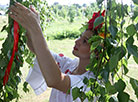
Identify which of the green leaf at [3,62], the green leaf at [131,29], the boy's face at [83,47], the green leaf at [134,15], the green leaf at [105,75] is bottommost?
the boy's face at [83,47]

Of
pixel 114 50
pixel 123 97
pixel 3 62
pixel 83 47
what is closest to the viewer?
pixel 123 97

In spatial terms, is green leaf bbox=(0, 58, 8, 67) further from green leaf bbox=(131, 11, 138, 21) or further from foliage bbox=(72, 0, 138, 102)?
green leaf bbox=(131, 11, 138, 21)

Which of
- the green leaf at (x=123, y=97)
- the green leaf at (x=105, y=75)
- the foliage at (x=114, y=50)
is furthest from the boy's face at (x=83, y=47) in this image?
the green leaf at (x=123, y=97)

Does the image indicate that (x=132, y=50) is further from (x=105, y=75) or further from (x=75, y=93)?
(x=75, y=93)

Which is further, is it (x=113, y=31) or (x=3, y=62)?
(x=3, y=62)

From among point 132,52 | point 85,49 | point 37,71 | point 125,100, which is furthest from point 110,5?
point 37,71

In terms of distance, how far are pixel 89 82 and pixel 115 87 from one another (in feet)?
0.73

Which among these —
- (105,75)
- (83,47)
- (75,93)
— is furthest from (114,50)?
(83,47)

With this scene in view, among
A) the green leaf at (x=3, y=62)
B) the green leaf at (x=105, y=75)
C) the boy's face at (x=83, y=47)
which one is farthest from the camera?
the boy's face at (x=83, y=47)

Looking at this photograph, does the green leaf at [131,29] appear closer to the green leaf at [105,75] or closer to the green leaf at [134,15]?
the green leaf at [134,15]

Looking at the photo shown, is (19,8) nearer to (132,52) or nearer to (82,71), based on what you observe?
(132,52)

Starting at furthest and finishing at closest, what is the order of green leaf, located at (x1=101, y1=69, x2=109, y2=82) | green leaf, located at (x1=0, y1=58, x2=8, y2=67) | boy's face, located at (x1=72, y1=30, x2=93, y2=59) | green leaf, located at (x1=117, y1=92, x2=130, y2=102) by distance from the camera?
boy's face, located at (x1=72, y1=30, x2=93, y2=59) → green leaf, located at (x1=0, y1=58, x2=8, y2=67) → green leaf, located at (x1=101, y1=69, x2=109, y2=82) → green leaf, located at (x1=117, y1=92, x2=130, y2=102)

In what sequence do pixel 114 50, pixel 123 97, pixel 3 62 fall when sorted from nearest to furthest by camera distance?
pixel 123 97
pixel 114 50
pixel 3 62

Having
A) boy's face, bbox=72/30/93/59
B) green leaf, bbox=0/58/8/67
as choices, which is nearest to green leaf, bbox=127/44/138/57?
green leaf, bbox=0/58/8/67
